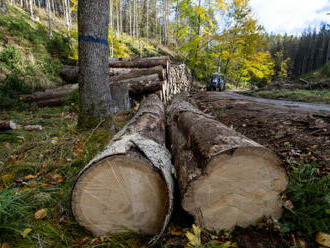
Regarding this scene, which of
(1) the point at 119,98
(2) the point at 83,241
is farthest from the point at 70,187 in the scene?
(1) the point at 119,98

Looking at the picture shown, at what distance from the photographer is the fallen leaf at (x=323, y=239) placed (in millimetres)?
1150

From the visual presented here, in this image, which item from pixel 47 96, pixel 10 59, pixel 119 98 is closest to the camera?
pixel 119 98

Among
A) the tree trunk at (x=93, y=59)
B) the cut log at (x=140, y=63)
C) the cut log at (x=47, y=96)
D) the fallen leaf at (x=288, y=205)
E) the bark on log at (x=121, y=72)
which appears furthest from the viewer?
the cut log at (x=140, y=63)

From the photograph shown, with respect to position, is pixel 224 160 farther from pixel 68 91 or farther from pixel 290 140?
pixel 68 91

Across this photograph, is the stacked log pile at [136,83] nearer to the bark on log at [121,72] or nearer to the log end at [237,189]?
the bark on log at [121,72]

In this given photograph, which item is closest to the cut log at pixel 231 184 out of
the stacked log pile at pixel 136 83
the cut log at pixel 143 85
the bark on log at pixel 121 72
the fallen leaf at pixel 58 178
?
the fallen leaf at pixel 58 178

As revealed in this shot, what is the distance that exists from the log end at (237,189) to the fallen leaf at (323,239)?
0.80 feet

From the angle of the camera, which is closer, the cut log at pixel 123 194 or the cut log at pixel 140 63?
the cut log at pixel 123 194

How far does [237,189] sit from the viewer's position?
126 centimetres

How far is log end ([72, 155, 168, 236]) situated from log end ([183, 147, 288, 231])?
0.84ft

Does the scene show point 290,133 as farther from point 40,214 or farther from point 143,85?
point 143,85

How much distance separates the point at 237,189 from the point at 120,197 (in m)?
0.87

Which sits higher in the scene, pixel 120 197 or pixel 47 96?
pixel 47 96

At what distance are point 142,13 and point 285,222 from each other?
117ft
